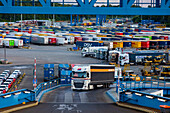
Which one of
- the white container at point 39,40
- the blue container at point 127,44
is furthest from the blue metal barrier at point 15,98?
the white container at point 39,40

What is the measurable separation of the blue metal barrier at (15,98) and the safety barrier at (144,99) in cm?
473

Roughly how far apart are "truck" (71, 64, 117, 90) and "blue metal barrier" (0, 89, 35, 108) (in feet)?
30.6

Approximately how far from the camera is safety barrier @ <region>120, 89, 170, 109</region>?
16.6 m

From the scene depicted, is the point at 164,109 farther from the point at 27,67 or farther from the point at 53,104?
the point at 27,67

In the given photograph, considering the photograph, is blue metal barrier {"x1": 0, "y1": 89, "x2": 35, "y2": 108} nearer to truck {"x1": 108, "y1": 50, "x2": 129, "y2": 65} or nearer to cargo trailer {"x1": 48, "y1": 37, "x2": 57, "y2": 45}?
truck {"x1": 108, "y1": 50, "x2": 129, "y2": 65}

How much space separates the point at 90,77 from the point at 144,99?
1248cm

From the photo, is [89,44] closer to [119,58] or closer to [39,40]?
[39,40]

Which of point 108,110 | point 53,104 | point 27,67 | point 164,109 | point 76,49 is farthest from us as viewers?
point 76,49

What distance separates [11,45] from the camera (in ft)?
261

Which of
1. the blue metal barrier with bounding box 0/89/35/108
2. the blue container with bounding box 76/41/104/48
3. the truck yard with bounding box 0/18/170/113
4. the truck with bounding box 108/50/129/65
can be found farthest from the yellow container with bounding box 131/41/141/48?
the blue metal barrier with bounding box 0/89/35/108

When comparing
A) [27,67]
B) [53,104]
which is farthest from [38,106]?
[27,67]

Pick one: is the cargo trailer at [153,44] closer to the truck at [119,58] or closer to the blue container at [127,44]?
the blue container at [127,44]

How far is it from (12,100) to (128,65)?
36.2 meters

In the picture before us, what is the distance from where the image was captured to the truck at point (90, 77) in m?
28.8
